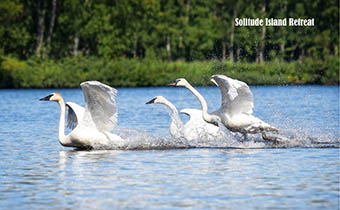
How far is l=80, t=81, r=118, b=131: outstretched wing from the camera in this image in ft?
51.5

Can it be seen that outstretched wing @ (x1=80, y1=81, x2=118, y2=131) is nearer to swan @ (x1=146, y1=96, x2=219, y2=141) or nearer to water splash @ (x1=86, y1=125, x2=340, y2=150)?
water splash @ (x1=86, y1=125, x2=340, y2=150)

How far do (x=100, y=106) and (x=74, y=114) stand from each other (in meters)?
1.84

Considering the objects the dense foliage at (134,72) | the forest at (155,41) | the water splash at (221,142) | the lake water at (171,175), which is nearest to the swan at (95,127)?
the water splash at (221,142)

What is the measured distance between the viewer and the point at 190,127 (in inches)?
691

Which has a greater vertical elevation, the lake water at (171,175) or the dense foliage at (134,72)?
the lake water at (171,175)

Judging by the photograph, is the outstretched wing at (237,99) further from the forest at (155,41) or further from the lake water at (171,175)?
the forest at (155,41)

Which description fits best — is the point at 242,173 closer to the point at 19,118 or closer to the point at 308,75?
the point at 19,118

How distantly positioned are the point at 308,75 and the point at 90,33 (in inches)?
633

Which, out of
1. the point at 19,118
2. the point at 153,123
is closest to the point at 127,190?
the point at 153,123

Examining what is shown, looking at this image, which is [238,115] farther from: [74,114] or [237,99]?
[74,114]

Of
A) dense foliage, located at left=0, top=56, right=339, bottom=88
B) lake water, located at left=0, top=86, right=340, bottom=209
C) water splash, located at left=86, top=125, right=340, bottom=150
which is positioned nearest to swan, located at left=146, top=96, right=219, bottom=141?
water splash, located at left=86, top=125, right=340, bottom=150

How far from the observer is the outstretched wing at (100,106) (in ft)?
51.5

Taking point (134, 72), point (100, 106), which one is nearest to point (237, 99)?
point (100, 106)

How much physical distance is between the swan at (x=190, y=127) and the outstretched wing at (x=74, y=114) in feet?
4.95
